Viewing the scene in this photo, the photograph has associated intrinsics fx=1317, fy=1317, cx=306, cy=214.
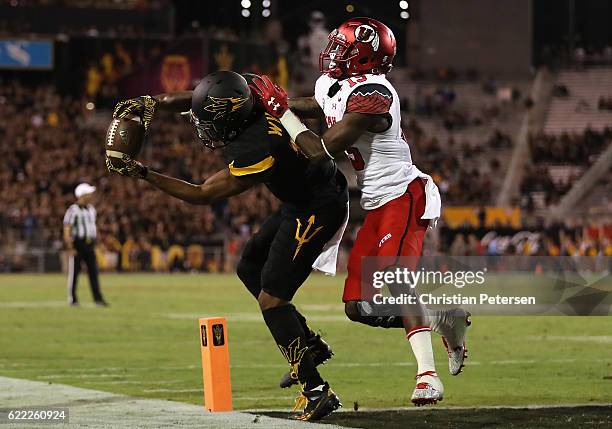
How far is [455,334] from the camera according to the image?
8.22 m

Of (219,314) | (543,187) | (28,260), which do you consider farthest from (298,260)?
Result: (543,187)

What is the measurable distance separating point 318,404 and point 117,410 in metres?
1.34

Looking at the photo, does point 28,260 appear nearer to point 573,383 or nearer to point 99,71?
point 99,71

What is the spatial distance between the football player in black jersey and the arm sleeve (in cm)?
37

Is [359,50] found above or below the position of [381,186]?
above

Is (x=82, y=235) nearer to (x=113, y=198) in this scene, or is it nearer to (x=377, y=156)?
(x=377, y=156)

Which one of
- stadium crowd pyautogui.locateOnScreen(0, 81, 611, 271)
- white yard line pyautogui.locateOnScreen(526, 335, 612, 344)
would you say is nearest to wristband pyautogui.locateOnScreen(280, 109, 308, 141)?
white yard line pyautogui.locateOnScreen(526, 335, 612, 344)

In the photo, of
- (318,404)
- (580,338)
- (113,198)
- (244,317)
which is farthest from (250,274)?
(113,198)

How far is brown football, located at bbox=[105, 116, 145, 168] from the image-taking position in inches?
294

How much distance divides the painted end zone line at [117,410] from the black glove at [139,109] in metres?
1.71

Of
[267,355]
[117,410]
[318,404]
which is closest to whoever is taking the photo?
[318,404]

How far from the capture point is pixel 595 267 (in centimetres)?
3278

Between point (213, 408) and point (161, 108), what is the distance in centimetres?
186

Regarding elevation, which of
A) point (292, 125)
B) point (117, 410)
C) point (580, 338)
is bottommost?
point (580, 338)
